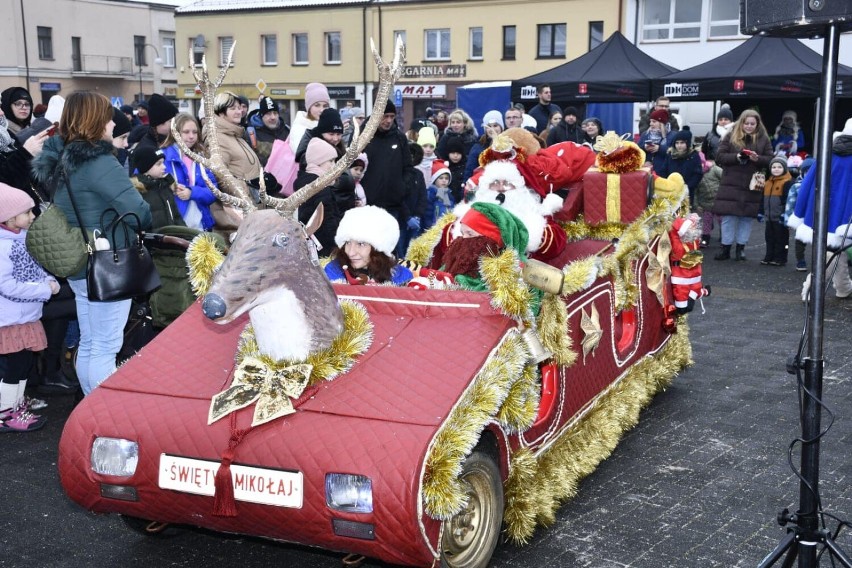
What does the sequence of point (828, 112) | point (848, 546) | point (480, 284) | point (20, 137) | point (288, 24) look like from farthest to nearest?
point (288, 24) → point (20, 137) → point (480, 284) → point (848, 546) → point (828, 112)

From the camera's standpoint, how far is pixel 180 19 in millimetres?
43812

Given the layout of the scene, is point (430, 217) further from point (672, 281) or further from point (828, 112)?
point (828, 112)

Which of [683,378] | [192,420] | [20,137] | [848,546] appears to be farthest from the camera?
[20,137]

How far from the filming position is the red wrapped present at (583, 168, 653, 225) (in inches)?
242

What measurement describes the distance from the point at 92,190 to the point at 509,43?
33367 mm

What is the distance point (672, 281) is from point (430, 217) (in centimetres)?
463

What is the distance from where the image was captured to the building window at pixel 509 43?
36938 millimetres

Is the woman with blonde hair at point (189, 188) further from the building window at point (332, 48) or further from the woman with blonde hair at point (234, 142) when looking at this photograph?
the building window at point (332, 48)

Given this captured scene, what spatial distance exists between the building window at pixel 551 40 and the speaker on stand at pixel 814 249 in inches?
1321

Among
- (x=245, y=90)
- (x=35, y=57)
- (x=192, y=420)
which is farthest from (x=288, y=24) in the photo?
(x=192, y=420)

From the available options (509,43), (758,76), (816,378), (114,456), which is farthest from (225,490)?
(509,43)

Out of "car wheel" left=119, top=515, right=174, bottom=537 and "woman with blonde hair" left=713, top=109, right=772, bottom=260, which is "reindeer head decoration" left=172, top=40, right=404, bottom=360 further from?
"woman with blonde hair" left=713, top=109, right=772, bottom=260

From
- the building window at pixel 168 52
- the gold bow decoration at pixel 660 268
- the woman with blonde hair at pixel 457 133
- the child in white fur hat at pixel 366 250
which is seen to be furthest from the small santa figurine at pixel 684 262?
the building window at pixel 168 52

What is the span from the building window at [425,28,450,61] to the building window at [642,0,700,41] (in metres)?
9.72
